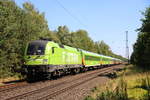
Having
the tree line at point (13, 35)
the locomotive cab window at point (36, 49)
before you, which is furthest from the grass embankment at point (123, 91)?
the tree line at point (13, 35)

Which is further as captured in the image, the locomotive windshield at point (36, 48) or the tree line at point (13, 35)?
the tree line at point (13, 35)

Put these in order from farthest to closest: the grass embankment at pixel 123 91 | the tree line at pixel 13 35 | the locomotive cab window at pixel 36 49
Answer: the tree line at pixel 13 35 < the locomotive cab window at pixel 36 49 < the grass embankment at pixel 123 91

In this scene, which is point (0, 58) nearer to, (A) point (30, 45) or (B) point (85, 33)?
(A) point (30, 45)

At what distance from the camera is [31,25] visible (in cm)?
2320

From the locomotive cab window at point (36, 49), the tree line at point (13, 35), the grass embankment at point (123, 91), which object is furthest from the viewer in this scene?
the tree line at point (13, 35)

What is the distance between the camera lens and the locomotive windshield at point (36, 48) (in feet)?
56.6

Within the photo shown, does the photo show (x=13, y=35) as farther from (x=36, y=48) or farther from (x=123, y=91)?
(x=123, y=91)

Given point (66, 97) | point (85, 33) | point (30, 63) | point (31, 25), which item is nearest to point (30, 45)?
point (30, 63)

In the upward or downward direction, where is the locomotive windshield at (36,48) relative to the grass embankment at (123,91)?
upward

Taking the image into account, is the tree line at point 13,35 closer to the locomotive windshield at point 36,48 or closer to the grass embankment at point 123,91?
the locomotive windshield at point 36,48

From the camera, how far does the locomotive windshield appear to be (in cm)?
1725

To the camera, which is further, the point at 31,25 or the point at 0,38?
the point at 31,25

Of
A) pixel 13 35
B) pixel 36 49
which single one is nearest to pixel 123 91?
pixel 36 49

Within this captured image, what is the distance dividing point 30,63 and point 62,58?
13.2 ft
